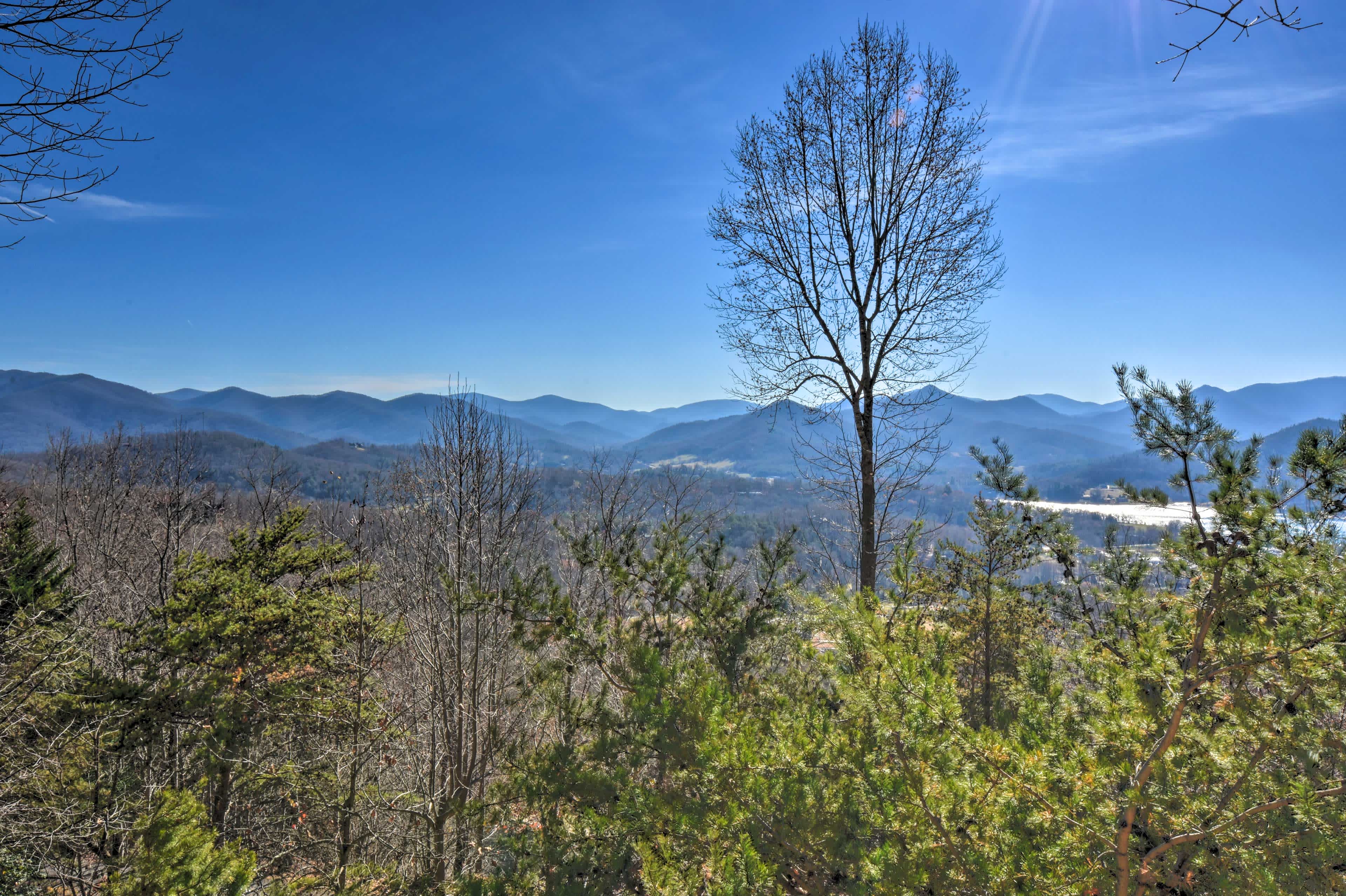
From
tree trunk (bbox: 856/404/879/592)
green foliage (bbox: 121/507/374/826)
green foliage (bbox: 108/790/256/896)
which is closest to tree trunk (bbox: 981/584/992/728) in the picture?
tree trunk (bbox: 856/404/879/592)

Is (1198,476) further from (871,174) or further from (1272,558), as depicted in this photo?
(871,174)

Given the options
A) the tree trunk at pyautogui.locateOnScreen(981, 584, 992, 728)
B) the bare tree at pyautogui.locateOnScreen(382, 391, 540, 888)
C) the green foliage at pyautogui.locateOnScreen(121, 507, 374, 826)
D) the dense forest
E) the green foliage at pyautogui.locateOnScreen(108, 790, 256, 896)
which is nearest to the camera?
the dense forest

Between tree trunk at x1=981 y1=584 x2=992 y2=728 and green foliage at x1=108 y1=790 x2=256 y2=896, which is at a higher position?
tree trunk at x1=981 y1=584 x2=992 y2=728

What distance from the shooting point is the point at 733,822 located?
8.30 feet

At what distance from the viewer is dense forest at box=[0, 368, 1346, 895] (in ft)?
6.68

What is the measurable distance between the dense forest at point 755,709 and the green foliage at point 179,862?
26mm

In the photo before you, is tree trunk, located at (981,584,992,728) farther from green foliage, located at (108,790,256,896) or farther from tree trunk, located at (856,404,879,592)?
green foliage, located at (108,790,256,896)

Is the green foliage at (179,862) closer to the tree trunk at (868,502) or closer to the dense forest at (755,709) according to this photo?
the dense forest at (755,709)

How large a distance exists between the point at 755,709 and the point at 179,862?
4966 mm

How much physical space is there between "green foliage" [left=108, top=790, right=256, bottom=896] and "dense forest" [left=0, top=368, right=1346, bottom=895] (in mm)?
26

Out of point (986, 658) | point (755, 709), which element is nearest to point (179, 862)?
point (755, 709)

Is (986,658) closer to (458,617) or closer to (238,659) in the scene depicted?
(458,617)

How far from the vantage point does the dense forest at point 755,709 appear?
6.68 ft

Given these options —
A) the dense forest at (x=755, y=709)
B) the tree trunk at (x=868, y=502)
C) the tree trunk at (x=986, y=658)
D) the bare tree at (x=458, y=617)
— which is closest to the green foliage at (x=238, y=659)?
the dense forest at (x=755, y=709)
